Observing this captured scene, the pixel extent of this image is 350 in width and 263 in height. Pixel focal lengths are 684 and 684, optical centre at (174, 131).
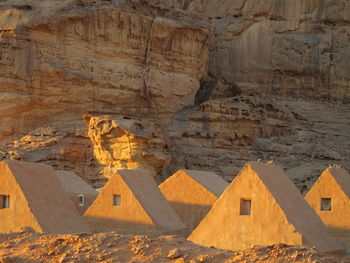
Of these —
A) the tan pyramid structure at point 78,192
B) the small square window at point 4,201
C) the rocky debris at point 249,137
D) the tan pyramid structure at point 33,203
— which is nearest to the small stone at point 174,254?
the tan pyramid structure at point 33,203

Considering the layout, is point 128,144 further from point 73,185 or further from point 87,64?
point 73,185

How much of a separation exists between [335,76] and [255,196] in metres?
30.5

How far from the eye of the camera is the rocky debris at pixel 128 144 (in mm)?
32906

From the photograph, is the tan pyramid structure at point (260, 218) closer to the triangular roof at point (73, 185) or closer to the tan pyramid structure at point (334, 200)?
the tan pyramid structure at point (334, 200)

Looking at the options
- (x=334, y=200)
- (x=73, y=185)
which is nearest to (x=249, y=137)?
(x=73, y=185)

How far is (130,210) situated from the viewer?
62.1ft

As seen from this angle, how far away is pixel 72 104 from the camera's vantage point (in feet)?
121

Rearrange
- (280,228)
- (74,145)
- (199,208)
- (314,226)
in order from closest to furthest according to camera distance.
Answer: (280,228), (314,226), (199,208), (74,145)

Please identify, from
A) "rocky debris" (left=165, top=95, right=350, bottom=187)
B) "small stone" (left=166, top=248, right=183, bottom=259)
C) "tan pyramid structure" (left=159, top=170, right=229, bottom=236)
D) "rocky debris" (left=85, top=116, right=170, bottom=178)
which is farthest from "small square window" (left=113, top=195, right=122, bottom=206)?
"rocky debris" (left=165, top=95, right=350, bottom=187)

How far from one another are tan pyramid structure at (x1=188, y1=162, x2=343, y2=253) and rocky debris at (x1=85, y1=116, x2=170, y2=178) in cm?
1677

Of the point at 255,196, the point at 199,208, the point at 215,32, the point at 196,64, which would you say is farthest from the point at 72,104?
the point at 255,196

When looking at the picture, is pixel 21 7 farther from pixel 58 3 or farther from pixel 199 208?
pixel 199 208

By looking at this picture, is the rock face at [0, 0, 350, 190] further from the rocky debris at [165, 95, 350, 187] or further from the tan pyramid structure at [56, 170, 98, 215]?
the tan pyramid structure at [56, 170, 98, 215]

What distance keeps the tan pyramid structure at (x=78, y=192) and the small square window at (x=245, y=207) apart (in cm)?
800
